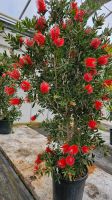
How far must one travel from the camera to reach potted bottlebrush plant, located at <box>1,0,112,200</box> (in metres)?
1.64

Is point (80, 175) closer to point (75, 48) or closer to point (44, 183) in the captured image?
point (44, 183)

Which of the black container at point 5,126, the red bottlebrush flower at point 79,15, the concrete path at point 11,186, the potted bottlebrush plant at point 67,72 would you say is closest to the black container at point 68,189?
the potted bottlebrush plant at point 67,72

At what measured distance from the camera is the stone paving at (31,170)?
2.30 meters

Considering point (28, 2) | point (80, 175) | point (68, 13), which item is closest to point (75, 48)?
point (68, 13)

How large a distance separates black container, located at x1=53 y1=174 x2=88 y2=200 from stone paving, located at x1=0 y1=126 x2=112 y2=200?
0.27 metres

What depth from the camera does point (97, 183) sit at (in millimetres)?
2551

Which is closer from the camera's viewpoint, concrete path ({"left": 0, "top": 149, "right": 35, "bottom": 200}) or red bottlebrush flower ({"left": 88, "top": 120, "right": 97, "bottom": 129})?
red bottlebrush flower ({"left": 88, "top": 120, "right": 97, "bottom": 129})

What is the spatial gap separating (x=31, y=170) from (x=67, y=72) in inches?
66.3

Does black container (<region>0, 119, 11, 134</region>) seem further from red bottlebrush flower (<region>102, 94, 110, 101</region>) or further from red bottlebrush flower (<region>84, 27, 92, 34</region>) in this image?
red bottlebrush flower (<region>84, 27, 92, 34</region>)

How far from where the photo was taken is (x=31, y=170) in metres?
2.78

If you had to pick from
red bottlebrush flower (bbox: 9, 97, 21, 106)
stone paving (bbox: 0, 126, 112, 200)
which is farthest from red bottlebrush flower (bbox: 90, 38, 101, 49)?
stone paving (bbox: 0, 126, 112, 200)

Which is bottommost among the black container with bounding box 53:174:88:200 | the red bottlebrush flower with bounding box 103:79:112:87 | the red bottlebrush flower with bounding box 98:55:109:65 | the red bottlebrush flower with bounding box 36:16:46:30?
the black container with bounding box 53:174:88:200

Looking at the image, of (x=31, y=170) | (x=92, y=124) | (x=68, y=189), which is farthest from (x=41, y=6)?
(x=31, y=170)

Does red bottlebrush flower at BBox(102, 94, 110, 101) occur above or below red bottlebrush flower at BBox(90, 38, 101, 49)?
below
